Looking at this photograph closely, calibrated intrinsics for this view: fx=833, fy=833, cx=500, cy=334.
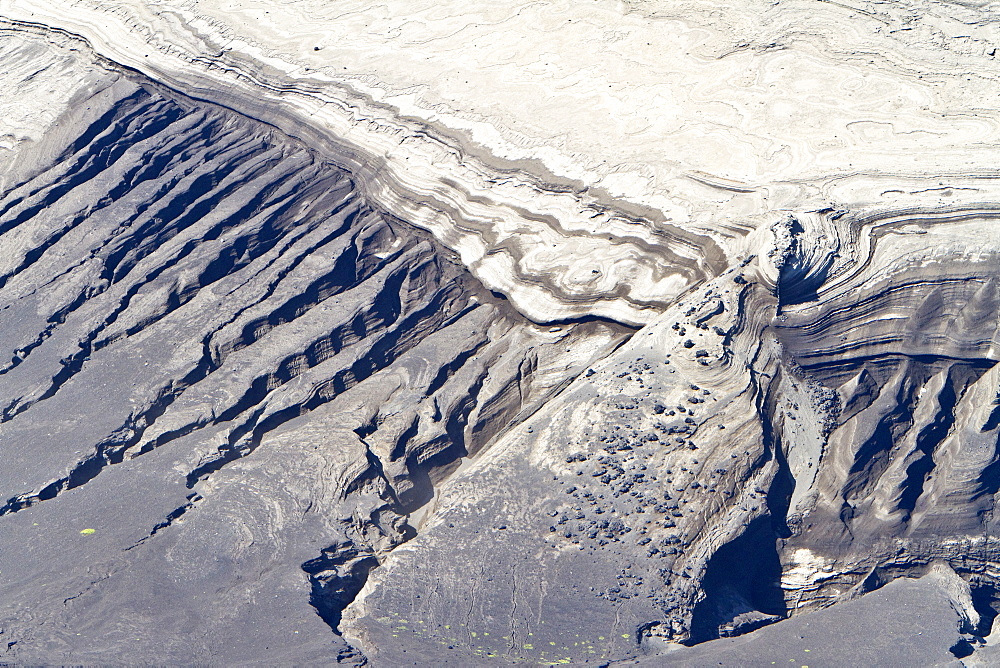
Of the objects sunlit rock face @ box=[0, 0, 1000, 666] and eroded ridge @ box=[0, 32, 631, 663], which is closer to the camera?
sunlit rock face @ box=[0, 0, 1000, 666]

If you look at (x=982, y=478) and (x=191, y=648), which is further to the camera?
(x=982, y=478)

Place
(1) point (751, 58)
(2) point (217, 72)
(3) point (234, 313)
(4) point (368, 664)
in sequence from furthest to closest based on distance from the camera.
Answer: (2) point (217, 72) → (1) point (751, 58) → (3) point (234, 313) → (4) point (368, 664)

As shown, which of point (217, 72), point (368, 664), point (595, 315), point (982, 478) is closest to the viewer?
point (368, 664)

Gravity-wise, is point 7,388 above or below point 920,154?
below

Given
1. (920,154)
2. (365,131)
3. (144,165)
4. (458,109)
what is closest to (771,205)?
(920,154)

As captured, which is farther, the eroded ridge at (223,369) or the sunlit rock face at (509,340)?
the eroded ridge at (223,369)

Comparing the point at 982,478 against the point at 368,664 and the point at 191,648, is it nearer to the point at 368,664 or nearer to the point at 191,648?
the point at 368,664

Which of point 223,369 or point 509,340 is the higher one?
point 223,369

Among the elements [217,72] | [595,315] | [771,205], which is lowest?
[595,315]
